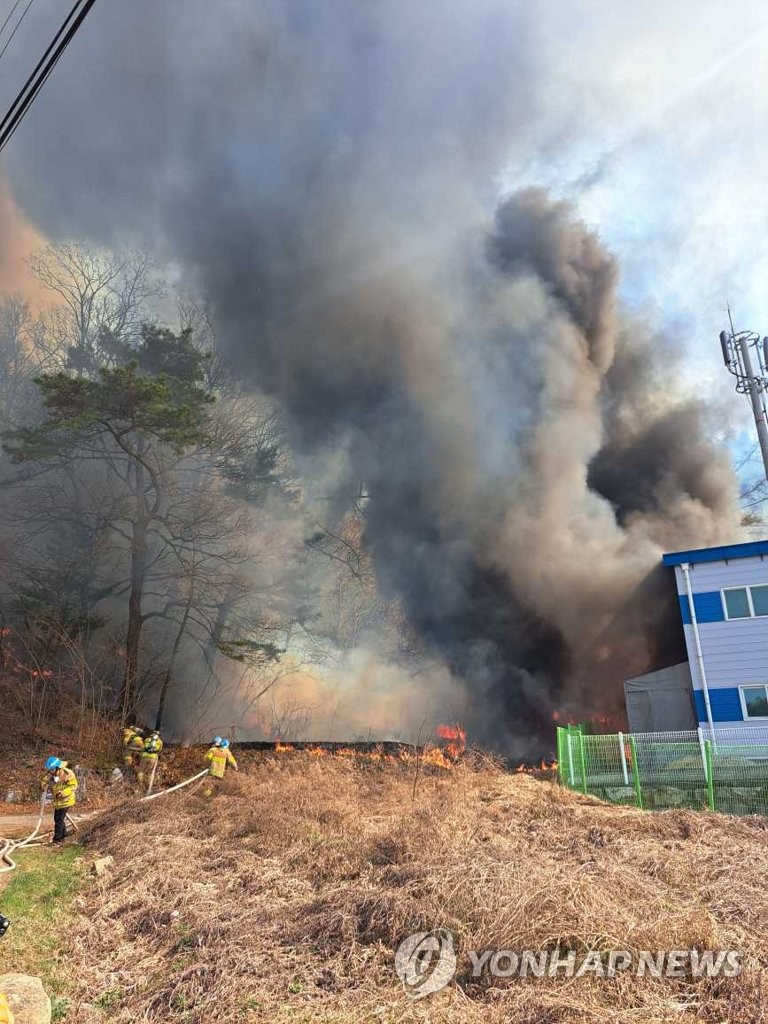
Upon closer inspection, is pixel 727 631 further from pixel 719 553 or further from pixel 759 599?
pixel 719 553

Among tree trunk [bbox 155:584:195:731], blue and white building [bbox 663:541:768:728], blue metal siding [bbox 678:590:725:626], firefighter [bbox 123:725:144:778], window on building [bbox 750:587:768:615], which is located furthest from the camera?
tree trunk [bbox 155:584:195:731]

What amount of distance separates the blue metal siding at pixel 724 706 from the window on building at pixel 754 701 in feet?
0.51

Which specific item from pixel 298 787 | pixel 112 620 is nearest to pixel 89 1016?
pixel 298 787

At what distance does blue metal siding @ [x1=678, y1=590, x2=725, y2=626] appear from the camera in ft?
62.6

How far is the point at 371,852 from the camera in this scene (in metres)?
7.95

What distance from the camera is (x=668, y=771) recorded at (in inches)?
515

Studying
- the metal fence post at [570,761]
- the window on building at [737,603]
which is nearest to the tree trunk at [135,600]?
the metal fence post at [570,761]

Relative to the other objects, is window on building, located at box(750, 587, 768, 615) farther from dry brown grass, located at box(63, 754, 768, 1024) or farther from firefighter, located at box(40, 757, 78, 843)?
firefighter, located at box(40, 757, 78, 843)

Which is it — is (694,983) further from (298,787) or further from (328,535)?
(328,535)

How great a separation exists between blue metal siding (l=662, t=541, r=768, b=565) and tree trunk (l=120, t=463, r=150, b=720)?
17.3 meters

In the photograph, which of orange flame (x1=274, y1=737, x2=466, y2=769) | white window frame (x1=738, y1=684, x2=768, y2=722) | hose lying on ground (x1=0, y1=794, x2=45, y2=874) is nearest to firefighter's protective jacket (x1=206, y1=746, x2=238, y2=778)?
hose lying on ground (x1=0, y1=794, x2=45, y2=874)

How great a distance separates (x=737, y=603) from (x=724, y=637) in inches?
43.8

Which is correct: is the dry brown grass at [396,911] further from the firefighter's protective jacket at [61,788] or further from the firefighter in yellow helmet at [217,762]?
the firefighter in yellow helmet at [217,762]

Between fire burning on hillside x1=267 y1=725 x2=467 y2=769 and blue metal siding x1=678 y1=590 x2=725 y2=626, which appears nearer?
fire burning on hillside x1=267 y1=725 x2=467 y2=769
